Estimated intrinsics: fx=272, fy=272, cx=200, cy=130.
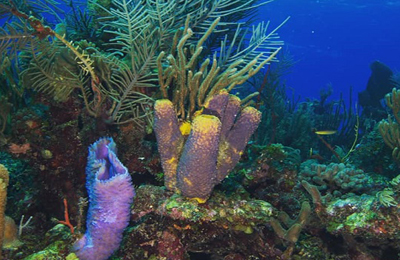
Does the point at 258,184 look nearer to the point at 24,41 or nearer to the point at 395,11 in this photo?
the point at 24,41

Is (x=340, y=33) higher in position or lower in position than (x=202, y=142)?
lower

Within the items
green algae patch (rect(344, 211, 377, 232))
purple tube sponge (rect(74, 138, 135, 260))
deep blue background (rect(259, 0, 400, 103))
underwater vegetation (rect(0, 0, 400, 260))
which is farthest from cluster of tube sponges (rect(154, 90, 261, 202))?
deep blue background (rect(259, 0, 400, 103))

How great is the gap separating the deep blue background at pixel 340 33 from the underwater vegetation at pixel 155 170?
34895 mm

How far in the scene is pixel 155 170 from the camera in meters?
3.46

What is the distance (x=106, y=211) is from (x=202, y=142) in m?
0.93

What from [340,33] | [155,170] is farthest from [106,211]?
[340,33]

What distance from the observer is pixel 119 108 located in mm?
3383

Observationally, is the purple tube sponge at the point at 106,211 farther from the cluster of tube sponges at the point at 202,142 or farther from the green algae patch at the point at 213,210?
the cluster of tube sponges at the point at 202,142

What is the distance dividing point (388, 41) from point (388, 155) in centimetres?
6291

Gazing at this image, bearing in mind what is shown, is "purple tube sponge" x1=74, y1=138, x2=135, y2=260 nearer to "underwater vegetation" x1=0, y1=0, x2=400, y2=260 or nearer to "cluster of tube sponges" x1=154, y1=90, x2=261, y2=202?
"underwater vegetation" x1=0, y1=0, x2=400, y2=260

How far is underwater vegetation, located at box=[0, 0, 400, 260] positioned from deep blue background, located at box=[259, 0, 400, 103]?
34.9 metres

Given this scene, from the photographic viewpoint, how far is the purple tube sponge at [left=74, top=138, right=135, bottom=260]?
6.83 ft

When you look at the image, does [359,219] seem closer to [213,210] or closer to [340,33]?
[213,210]

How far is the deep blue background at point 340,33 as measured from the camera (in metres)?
44.3
